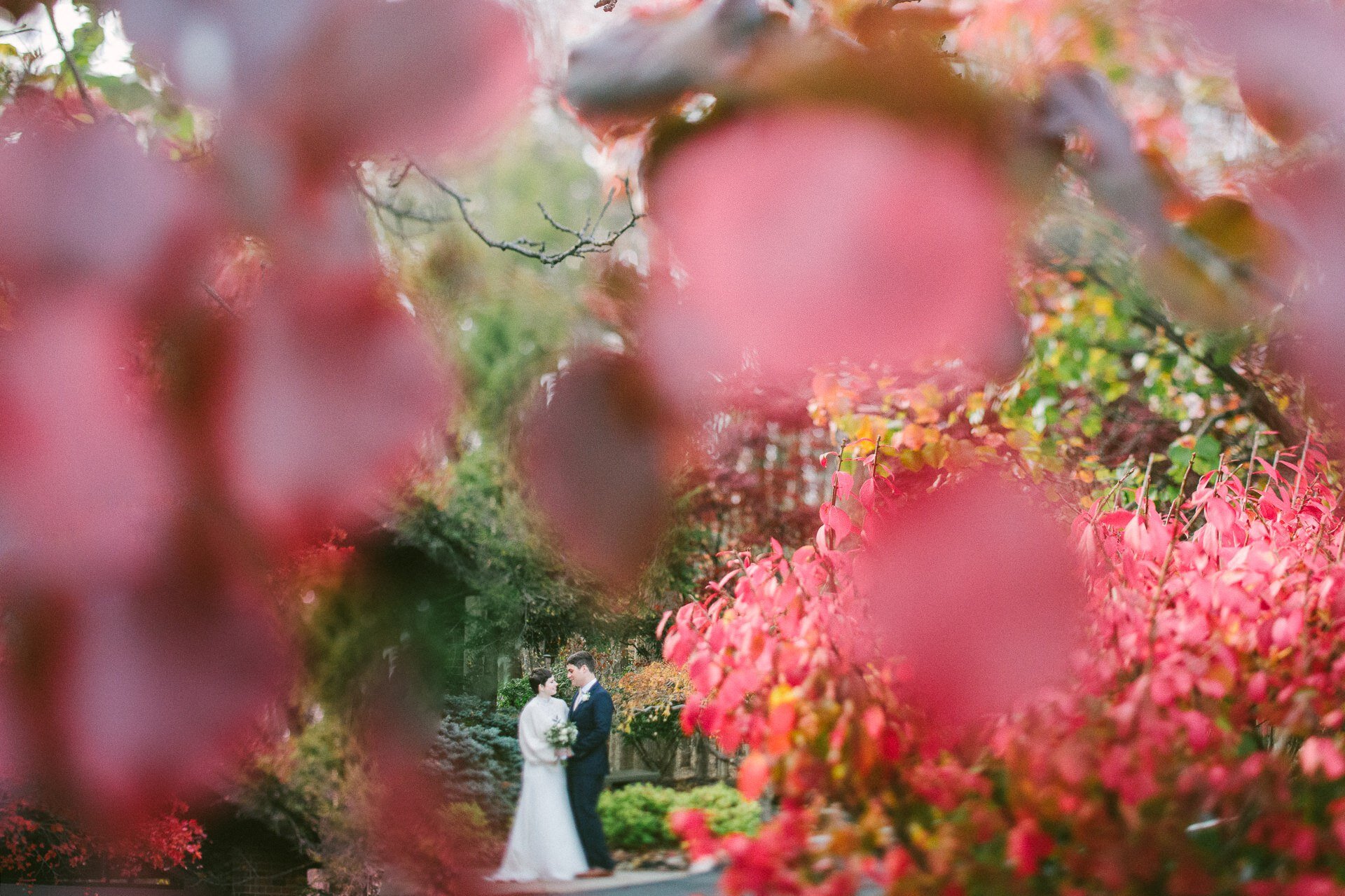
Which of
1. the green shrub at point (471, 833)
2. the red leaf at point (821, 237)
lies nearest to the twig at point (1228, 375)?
the red leaf at point (821, 237)

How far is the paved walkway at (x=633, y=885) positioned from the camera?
0.59 m

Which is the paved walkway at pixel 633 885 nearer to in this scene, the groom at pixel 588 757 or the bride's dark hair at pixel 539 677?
the groom at pixel 588 757

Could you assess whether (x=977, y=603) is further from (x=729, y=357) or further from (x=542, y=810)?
(x=542, y=810)

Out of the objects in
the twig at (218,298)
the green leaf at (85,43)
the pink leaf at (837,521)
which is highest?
the green leaf at (85,43)

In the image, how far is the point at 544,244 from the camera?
514 mm

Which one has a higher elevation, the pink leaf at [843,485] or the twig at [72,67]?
the twig at [72,67]

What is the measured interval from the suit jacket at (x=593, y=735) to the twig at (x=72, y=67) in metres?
0.45

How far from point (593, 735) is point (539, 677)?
2.6 inches

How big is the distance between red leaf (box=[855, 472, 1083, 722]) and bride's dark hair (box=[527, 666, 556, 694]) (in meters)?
0.23

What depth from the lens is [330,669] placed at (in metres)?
0.51

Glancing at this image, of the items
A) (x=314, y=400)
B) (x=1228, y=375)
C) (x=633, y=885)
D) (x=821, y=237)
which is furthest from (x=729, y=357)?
(x=1228, y=375)

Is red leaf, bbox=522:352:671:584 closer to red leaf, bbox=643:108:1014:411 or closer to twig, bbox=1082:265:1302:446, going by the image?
red leaf, bbox=643:108:1014:411

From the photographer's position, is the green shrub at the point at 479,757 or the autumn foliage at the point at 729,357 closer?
the autumn foliage at the point at 729,357

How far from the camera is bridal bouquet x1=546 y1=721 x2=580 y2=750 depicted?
2.03ft
